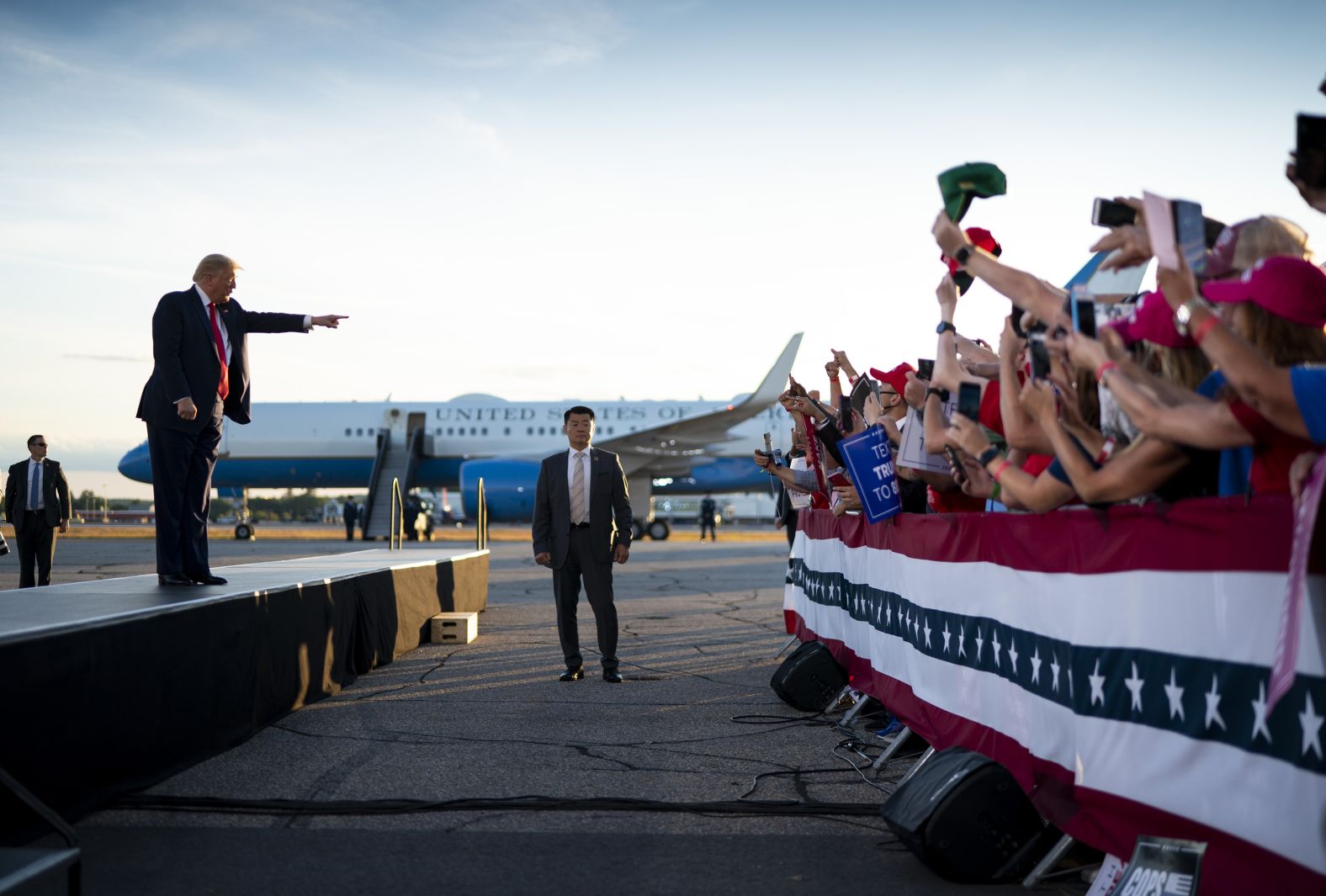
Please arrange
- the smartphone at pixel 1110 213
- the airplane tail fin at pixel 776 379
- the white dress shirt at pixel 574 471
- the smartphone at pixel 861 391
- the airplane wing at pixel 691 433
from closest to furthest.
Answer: the smartphone at pixel 1110 213 < the smartphone at pixel 861 391 < the white dress shirt at pixel 574 471 < the airplane tail fin at pixel 776 379 < the airplane wing at pixel 691 433

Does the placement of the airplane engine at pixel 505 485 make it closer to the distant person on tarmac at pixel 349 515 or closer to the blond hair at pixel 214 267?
the distant person on tarmac at pixel 349 515

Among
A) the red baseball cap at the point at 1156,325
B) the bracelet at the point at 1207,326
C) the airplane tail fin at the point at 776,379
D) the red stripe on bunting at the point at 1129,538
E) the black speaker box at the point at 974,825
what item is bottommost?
the black speaker box at the point at 974,825

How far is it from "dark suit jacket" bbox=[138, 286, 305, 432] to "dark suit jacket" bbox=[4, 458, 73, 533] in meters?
6.26

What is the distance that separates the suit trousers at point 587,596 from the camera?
24.6 feet

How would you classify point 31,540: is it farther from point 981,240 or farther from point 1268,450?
point 1268,450

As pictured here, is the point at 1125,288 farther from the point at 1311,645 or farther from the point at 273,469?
the point at 273,469

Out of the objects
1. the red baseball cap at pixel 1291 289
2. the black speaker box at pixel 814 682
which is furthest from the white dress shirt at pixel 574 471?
the red baseball cap at pixel 1291 289

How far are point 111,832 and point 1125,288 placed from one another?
4.05m

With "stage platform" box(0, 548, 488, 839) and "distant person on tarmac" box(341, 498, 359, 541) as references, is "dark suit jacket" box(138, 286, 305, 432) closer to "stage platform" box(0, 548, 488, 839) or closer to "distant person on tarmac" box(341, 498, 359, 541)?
"stage platform" box(0, 548, 488, 839)

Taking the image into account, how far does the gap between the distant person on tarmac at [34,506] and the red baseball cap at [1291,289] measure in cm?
1149

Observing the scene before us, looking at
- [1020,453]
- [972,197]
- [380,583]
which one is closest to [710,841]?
[1020,453]

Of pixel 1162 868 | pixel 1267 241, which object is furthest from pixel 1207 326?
pixel 1162 868

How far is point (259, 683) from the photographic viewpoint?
17.9ft

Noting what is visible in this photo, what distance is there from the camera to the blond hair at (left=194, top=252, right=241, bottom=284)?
234 inches
